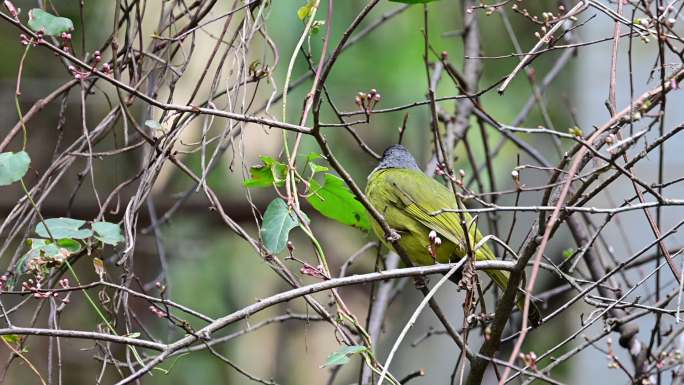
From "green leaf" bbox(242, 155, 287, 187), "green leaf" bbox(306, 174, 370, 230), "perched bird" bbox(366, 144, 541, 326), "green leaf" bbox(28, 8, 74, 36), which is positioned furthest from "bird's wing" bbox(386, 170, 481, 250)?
"green leaf" bbox(28, 8, 74, 36)

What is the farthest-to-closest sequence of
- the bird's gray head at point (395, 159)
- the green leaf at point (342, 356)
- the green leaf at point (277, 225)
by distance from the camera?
the bird's gray head at point (395, 159)
the green leaf at point (277, 225)
the green leaf at point (342, 356)

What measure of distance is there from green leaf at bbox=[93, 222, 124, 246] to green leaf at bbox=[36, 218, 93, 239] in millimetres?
30

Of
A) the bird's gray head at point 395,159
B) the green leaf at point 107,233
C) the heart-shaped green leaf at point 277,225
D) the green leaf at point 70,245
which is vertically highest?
the bird's gray head at point 395,159

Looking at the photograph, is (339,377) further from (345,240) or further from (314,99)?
(314,99)

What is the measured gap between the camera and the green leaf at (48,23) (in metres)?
2.62

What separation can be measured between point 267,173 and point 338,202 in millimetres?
473

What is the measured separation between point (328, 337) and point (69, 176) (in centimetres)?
→ 230

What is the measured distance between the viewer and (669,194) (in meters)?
4.84

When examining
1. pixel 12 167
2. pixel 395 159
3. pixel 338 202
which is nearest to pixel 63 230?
pixel 12 167

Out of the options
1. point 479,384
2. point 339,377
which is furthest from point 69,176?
point 479,384

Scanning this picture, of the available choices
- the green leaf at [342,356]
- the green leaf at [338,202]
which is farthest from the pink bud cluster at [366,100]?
the green leaf at [342,356]

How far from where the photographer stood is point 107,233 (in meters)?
2.68

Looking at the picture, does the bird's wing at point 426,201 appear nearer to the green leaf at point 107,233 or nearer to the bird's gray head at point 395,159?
the bird's gray head at point 395,159

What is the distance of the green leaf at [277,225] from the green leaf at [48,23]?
2.76 ft
